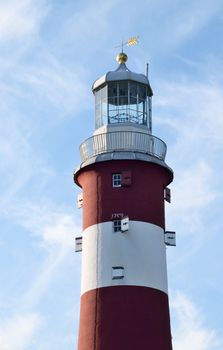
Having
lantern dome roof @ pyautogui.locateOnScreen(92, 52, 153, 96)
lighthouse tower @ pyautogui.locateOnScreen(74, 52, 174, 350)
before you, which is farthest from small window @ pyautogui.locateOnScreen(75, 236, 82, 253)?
lantern dome roof @ pyautogui.locateOnScreen(92, 52, 153, 96)

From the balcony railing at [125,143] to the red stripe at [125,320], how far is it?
20.0ft

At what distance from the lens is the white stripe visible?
110ft

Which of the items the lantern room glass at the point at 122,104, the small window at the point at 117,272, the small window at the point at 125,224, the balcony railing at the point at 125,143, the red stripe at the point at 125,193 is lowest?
the small window at the point at 117,272

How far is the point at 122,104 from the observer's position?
37344mm

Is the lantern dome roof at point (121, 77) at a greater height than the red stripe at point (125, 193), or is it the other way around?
the lantern dome roof at point (121, 77)

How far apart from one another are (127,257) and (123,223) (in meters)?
1.37

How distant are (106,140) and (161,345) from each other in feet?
29.6

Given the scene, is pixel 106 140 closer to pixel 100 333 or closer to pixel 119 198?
pixel 119 198

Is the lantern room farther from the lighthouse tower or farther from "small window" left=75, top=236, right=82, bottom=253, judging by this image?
"small window" left=75, top=236, right=82, bottom=253

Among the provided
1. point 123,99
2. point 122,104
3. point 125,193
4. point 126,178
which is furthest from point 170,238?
point 123,99

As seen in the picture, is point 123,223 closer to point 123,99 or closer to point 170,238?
point 170,238

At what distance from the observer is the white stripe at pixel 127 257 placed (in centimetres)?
3350

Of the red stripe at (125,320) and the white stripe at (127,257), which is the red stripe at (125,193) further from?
the red stripe at (125,320)

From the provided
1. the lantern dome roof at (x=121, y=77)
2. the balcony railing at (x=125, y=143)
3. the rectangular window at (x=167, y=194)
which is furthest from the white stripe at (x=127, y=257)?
the lantern dome roof at (x=121, y=77)
